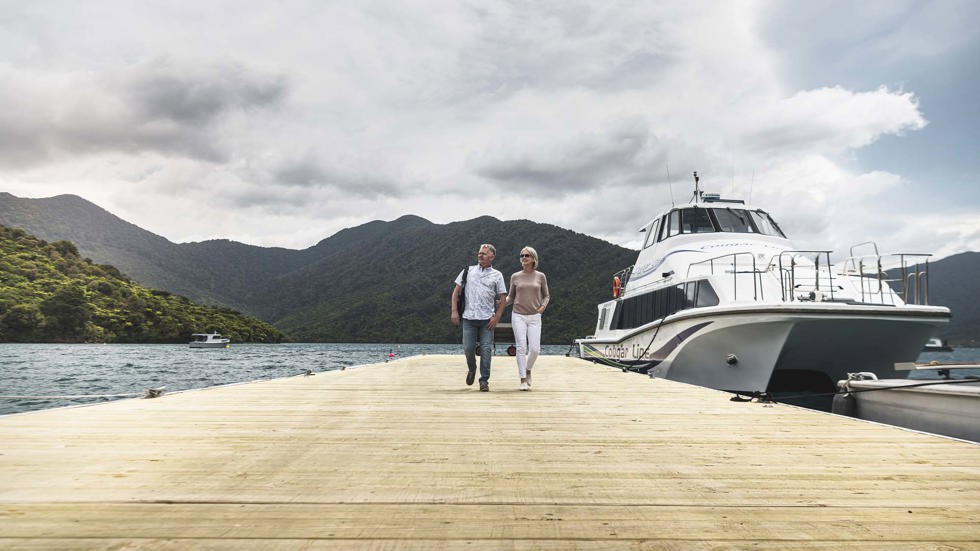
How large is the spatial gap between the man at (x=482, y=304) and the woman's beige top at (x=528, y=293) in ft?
0.75

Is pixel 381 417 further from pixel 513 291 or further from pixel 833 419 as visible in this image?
pixel 833 419

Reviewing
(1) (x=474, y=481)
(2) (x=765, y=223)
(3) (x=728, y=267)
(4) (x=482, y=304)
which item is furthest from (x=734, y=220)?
(1) (x=474, y=481)

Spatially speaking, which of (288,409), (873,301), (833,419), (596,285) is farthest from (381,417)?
(596,285)

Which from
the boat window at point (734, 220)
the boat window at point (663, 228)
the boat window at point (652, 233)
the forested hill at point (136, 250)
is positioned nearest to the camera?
the boat window at point (734, 220)

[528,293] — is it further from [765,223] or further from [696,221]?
[765,223]

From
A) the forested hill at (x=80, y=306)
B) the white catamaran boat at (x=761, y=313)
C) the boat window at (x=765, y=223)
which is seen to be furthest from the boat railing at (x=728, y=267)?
the forested hill at (x=80, y=306)

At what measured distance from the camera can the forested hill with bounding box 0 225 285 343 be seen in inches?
2859

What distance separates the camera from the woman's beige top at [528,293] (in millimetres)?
7738

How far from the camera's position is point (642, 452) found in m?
3.59

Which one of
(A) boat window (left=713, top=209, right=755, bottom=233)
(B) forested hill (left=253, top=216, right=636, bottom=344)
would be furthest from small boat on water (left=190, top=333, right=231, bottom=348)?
(A) boat window (left=713, top=209, right=755, bottom=233)

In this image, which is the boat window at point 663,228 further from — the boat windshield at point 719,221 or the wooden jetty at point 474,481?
the wooden jetty at point 474,481

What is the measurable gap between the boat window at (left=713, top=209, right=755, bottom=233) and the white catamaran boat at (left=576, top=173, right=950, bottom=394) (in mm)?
27

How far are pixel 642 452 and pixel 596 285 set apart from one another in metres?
87.5

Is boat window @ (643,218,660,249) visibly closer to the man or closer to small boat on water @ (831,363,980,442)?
small boat on water @ (831,363,980,442)
